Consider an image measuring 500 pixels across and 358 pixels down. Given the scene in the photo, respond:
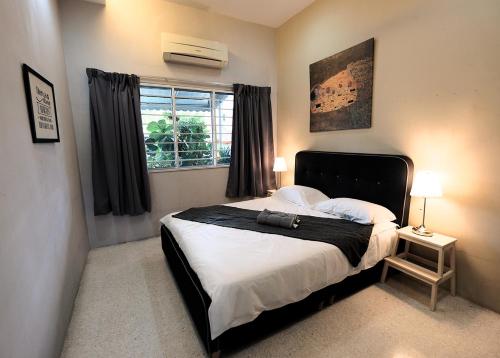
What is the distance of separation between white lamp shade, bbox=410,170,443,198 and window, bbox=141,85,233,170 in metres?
2.45

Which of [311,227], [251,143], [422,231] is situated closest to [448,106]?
[422,231]

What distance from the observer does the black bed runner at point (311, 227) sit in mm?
1821

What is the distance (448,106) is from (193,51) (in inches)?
109

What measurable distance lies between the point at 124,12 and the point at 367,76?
2849 mm

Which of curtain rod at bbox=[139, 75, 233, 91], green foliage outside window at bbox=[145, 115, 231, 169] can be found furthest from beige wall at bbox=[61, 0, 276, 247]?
green foliage outside window at bbox=[145, 115, 231, 169]

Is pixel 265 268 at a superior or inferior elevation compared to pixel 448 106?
inferior

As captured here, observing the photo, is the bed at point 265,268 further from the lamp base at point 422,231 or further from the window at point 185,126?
the window at point 185,126

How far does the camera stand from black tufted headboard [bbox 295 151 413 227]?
2.16 metres

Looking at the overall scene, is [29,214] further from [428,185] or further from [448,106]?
[448,106]

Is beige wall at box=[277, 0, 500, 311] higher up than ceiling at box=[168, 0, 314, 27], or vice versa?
ceiling at box=[168, 0, 314, 27]

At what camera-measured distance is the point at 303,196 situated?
2803 millimetres

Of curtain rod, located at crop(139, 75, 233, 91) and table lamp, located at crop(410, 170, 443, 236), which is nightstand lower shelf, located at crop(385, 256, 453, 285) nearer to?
table lamp, located at crop(410, 170, 443, 236)

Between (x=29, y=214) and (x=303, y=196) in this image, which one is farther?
(x=303, y=196)

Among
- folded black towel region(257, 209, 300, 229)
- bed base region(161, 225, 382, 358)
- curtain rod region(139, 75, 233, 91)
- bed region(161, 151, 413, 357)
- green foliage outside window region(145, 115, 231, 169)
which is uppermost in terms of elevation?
curtain rod region(139, 75, 233, 91)
